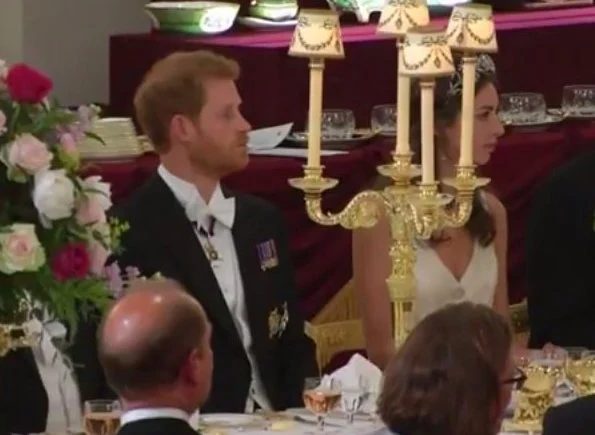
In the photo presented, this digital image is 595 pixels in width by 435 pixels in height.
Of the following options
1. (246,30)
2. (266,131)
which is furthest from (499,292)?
(246,30)

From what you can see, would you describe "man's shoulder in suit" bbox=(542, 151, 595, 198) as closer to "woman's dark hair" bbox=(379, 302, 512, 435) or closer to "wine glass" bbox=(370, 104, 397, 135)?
"wine glass" bbox=(370, 104, 397, 135)

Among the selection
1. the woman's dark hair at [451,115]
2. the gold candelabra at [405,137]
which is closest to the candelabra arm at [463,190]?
the gold candelabra at [405,137]

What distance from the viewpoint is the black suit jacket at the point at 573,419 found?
2.97 m

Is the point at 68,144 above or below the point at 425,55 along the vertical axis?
below

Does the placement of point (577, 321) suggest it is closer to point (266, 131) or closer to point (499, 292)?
point (499, 292)

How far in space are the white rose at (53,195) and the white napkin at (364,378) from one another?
0.71m

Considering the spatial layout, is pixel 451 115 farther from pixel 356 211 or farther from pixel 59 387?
pixel 59 387

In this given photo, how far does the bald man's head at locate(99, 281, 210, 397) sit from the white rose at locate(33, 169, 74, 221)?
51 cm

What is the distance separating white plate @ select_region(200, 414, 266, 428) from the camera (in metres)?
3.80

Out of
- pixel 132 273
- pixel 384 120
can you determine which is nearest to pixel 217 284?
pixel 132 273

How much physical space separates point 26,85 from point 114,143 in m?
1.97

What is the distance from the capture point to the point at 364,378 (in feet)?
12.7

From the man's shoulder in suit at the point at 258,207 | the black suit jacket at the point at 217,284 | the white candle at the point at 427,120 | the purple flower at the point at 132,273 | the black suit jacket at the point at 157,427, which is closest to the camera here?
the black suit jacket at the point at 157,427

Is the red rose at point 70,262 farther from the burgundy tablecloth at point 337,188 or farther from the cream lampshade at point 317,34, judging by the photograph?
→ the burgundy tablecloth at point 337,188
